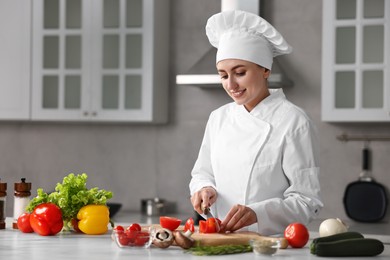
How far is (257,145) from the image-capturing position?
2.76 meters

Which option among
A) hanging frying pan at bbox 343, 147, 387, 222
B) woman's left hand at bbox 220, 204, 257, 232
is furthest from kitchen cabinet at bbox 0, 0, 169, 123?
woman's left hand at bbox 220, 204, 257, 232

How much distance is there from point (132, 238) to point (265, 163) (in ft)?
2.05

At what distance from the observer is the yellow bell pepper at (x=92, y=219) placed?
268 centimetres

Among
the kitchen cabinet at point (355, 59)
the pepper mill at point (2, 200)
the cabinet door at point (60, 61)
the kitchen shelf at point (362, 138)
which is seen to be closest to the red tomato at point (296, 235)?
the pepper mill at point (2, 200)

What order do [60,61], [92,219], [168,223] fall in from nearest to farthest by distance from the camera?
[168,223], [92,219], [60,61]

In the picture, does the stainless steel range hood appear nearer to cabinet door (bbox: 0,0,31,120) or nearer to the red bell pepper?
cabinet door (bbox: 0,0,31,120)

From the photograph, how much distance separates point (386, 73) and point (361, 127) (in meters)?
0.46

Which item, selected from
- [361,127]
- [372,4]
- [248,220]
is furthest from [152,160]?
[248,220]

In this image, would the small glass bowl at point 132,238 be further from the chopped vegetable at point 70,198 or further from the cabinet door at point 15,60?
the cabinet door at point 15,60

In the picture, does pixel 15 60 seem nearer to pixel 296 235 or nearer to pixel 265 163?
pixel 265 163

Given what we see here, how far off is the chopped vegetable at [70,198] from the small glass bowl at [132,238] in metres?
0.39

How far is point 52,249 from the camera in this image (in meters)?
2.34

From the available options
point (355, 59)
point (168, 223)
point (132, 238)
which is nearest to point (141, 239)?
point (132, 238)

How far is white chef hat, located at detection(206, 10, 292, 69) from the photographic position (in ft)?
8.96
